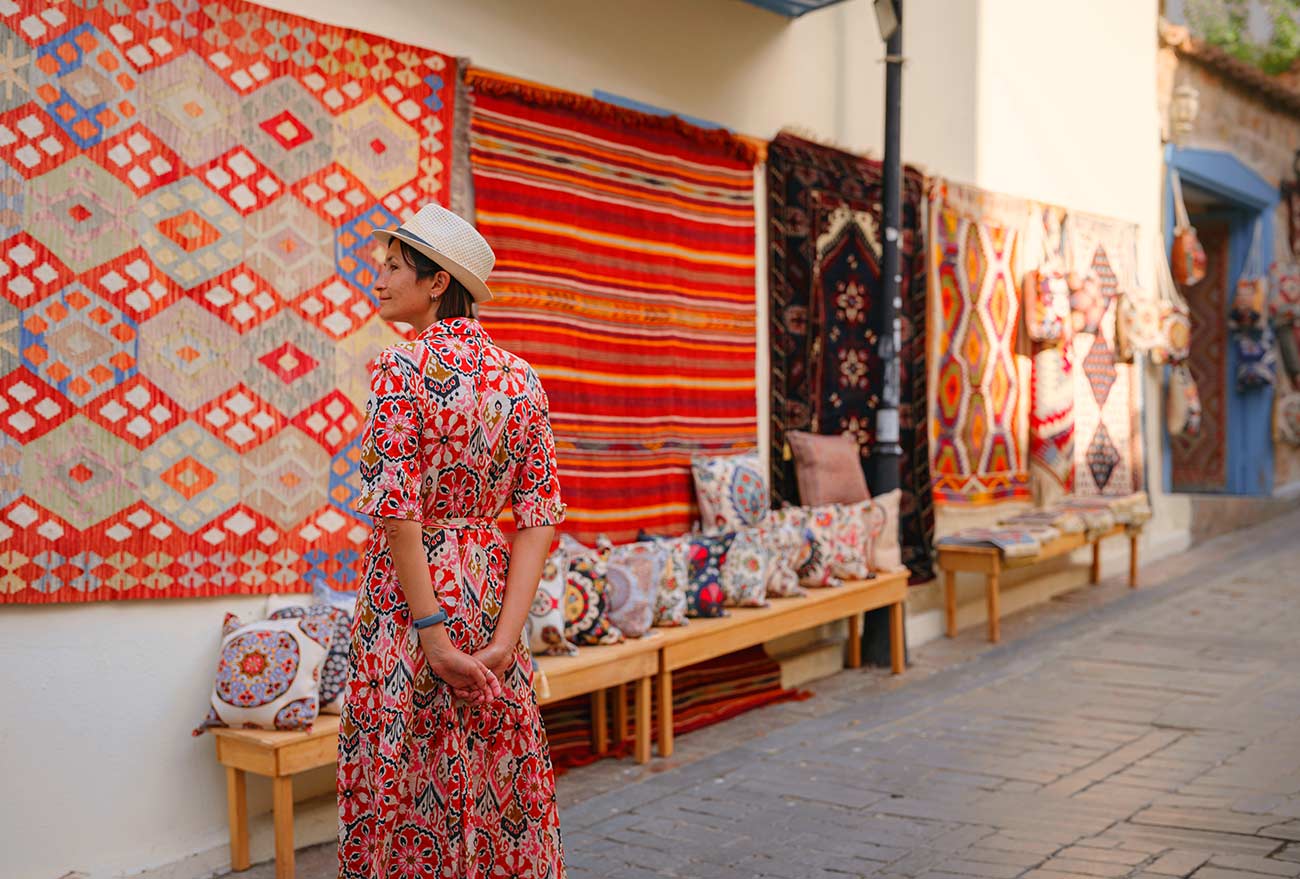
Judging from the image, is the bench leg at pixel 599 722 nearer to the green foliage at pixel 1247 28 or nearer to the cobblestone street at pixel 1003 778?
the cobblestone street at pixel 1003 778

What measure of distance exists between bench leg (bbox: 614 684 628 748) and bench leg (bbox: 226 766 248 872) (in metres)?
1.81

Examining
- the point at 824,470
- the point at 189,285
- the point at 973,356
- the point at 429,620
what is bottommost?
the point at 429,620

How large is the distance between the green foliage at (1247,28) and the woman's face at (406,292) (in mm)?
16924

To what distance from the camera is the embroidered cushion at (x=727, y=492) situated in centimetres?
637

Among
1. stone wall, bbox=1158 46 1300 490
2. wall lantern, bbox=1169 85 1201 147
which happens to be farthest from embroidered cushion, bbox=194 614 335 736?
wall lantern, bbox=1169 85 1201 147

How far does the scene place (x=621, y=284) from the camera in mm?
5988

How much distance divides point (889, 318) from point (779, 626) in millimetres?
1964

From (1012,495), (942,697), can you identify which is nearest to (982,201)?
(1012,495)

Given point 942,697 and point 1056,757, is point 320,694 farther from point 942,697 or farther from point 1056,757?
point 942,697

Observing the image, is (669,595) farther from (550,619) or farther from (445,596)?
(445,596)

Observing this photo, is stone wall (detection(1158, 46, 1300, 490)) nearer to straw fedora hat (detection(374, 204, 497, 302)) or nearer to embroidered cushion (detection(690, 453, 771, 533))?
embroidered cushion (detection(690, 453, 771, 533))

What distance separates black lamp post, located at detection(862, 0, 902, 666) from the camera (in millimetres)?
7219

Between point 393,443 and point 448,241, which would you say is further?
point 448,241

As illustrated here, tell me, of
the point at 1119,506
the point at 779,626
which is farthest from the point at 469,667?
the point at 1119,506
